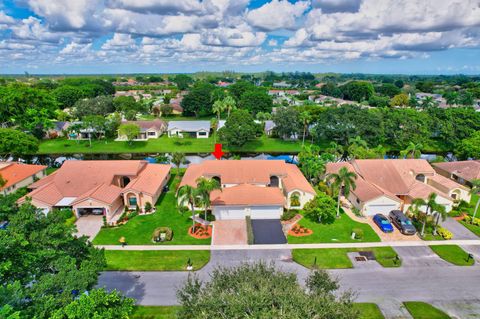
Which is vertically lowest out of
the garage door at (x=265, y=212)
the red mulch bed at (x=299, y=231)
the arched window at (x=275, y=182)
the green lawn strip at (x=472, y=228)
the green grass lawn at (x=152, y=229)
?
the green grass lawn at (x=152, y=229)

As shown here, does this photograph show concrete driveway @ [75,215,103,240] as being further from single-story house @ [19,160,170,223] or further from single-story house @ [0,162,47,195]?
single-story house @ [0,162,47,195]

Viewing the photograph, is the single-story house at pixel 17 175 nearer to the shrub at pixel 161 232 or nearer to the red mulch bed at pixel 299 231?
the shrub at pixel 161 232

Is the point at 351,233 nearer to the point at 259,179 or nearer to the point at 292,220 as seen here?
the point at 292,220

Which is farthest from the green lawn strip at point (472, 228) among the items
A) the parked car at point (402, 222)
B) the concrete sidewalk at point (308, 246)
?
the parked car at point (402, 222)

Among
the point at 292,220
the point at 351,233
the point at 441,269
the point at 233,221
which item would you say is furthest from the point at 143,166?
the point at 441,269

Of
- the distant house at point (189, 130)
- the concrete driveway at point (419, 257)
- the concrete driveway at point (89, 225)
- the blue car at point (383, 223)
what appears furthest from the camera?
the distant house at point (189, 130)

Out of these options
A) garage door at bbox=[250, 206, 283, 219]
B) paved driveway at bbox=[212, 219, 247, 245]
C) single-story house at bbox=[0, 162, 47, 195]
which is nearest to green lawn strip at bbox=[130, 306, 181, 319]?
paved driveway at bbox=[212, 219, 247, 245]

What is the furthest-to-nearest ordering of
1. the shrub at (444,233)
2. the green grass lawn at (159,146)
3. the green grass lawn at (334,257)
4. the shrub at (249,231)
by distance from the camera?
the green grass lawn at (159,146) < the shrub at (444,233) < the shrub at (249,231) < the green grass lawn at (334,257)

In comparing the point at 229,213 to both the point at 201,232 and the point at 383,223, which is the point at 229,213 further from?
the point at 383,223
